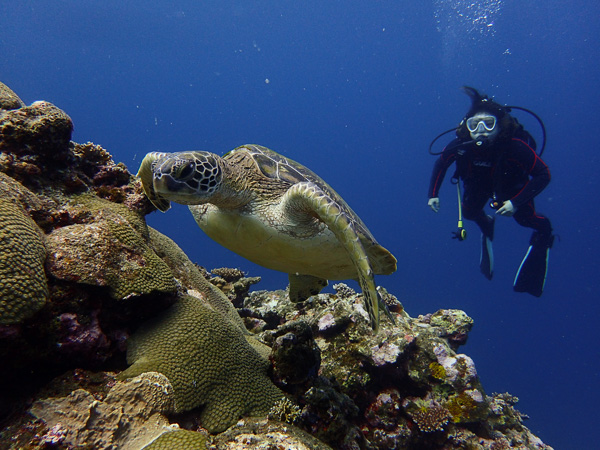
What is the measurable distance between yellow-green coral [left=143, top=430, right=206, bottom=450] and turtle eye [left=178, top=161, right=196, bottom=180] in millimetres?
1871

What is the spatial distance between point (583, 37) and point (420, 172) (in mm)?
51675

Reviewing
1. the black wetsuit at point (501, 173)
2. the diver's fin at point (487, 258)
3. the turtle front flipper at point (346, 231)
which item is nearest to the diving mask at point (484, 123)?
the black wetsuit at point (501, 173)

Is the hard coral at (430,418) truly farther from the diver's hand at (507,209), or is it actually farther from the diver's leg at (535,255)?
the diver's leg at (535,255)

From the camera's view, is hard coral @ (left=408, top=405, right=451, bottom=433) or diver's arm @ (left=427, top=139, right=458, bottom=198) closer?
hard coral @ (left=408, top=405, right=451, bottom=433)

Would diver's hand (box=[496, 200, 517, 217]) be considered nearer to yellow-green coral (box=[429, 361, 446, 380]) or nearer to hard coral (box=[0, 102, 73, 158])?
yellow-green coral (box=[429, 361, 446, 380])

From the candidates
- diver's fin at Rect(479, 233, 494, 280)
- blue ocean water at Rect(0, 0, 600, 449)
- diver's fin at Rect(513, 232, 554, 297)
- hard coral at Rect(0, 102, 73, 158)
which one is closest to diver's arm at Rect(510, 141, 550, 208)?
diver's fin at Rect(513, 232, 554, 297)

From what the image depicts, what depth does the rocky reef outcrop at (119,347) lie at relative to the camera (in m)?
1.53

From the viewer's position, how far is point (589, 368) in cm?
5625

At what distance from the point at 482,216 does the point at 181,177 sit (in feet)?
34.3

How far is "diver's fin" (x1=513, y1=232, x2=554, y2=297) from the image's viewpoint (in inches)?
354

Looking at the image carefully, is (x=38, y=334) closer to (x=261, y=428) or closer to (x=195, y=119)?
(x=261, y=428)

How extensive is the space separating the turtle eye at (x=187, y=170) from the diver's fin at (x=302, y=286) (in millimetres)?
2315

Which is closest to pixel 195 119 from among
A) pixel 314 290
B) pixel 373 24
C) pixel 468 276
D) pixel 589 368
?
pixel 373 24

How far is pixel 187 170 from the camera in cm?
265
